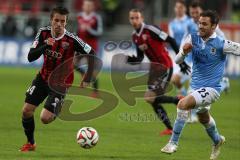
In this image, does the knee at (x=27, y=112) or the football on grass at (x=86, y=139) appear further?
the knee at (x=27, y=112)

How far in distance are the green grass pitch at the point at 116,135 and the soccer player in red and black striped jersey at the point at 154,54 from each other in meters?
0.69

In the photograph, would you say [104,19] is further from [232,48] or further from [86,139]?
[86,139]

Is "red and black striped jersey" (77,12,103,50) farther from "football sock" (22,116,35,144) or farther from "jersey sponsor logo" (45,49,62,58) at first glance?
"football sock" (22,116,35,144)

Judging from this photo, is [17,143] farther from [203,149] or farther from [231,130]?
[231,130]

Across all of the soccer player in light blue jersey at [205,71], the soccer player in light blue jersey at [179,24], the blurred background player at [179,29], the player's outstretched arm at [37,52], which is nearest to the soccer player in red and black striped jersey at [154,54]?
the blurred background player at [179,29]

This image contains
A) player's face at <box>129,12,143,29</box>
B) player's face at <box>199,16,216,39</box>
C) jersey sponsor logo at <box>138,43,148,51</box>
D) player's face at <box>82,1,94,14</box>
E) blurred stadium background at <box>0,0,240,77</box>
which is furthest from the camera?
blurred stadium background at <box>0,0,240,77</box>

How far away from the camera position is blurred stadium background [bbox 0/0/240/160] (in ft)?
33.8

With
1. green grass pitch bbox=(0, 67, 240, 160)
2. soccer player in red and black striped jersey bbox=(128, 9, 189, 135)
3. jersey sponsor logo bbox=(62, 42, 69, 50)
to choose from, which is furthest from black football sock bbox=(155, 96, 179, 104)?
jersey sponsor logo bbox=(62, 42, 69, 50)

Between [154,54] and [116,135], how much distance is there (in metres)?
1.95

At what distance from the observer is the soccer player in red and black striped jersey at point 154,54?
497 inches

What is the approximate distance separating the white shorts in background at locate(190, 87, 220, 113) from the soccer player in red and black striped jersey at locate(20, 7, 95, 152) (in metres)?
1.79

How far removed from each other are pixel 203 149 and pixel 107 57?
1519cm

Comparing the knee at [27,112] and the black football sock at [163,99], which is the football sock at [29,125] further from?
the black football sock at [163,99]

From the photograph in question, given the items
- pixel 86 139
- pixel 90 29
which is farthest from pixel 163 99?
pixel 90 29
